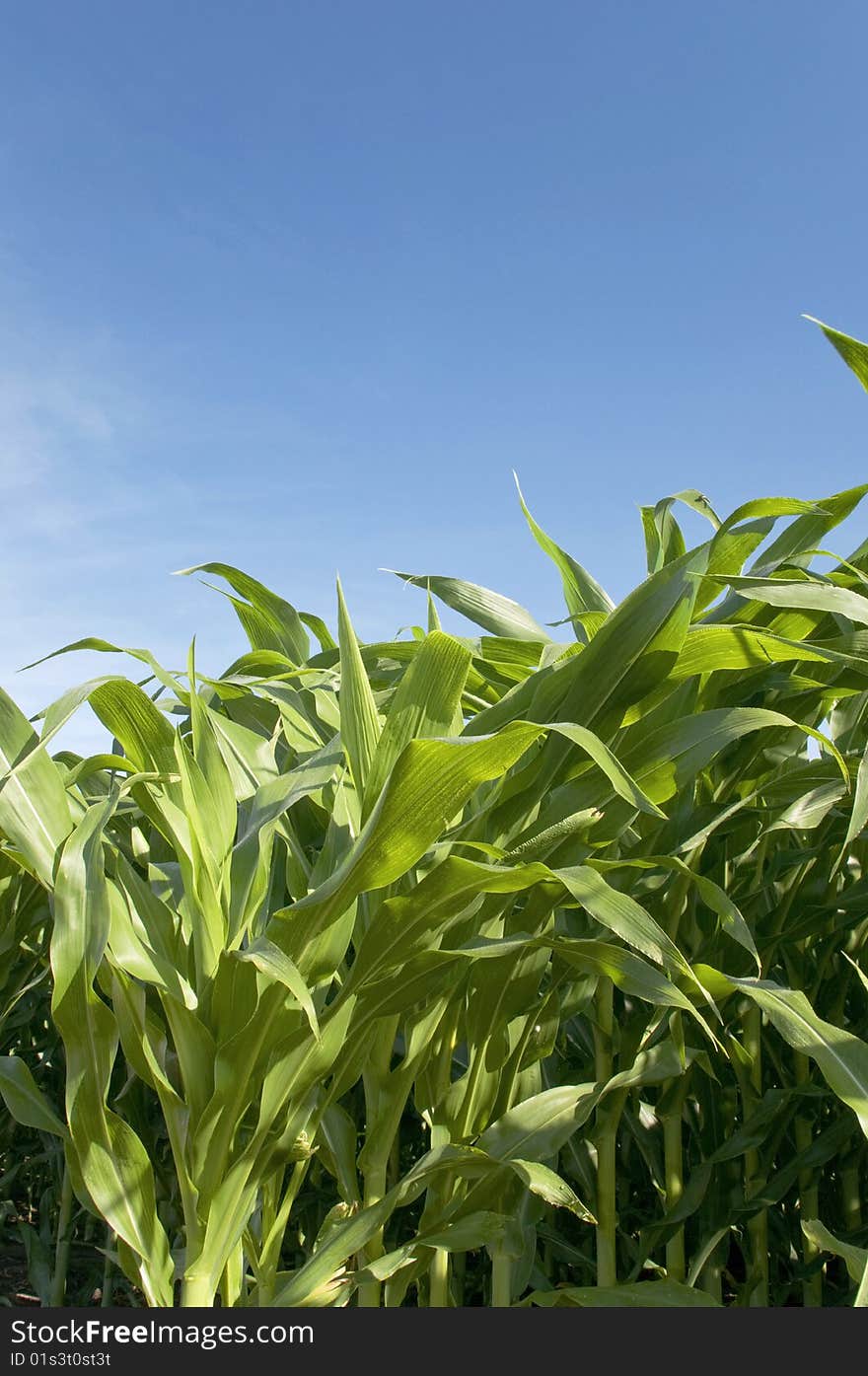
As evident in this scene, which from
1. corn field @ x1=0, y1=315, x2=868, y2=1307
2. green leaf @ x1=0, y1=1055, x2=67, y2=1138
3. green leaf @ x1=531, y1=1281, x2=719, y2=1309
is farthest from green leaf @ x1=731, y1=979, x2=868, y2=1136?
green leaf @ x1=0, y1=1055, x2=67, y2=1138

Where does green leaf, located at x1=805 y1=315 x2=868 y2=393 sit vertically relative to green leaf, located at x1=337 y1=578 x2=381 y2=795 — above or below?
above

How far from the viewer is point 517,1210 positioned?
91 centimetres

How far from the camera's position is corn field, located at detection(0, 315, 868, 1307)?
71 centimetres

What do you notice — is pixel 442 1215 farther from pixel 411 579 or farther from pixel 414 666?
pixel 411 579

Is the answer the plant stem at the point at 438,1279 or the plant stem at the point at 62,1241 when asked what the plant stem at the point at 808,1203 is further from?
the plant stem at the point at 62,1241

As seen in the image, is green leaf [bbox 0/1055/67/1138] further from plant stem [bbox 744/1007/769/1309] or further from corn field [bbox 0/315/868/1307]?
plant stem [bbox 744/1007/769/1309]

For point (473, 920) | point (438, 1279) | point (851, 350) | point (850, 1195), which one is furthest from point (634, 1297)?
point (851, 350)

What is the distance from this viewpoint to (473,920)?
822 mm

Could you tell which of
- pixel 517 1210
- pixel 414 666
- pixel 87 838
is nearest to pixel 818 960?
pixel 517 1210

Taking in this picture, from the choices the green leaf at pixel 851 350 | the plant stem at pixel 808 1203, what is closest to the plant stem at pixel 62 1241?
the plant stem at pixel 808 1203

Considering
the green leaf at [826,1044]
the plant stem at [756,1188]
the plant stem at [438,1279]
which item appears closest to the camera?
the green leaf at [826,1044]

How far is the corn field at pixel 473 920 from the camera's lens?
27.9 inches

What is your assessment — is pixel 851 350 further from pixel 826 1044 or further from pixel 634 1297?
pixel 634 1297

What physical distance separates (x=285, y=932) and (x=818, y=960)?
645 mm
